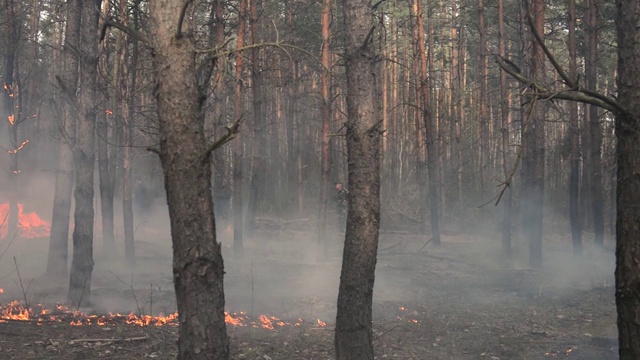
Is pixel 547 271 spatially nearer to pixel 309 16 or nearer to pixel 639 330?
pixel 639 330

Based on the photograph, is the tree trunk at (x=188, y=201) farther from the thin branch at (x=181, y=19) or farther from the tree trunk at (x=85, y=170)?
the tree trunk at (x=85, y=170)

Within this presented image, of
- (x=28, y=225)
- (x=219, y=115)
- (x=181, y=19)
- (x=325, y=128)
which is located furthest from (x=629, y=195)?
(x=28, y=225)

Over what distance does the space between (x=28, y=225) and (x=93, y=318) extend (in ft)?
54.3

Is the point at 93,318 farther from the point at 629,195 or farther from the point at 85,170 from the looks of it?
the point at 629,195

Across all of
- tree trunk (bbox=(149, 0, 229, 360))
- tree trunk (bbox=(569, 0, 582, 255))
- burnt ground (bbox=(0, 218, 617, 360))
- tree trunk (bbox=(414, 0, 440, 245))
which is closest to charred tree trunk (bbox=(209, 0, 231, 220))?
burnt ground (bbox=(0, 218, 617, 360))

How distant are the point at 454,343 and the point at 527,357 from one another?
4.28 feet

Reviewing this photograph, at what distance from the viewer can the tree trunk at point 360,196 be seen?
725 centimetres

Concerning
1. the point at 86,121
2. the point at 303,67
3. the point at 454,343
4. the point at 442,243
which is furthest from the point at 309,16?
the point at 454,343

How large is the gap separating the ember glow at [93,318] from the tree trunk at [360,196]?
3.87 m

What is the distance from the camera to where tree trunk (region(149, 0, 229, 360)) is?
4.64m

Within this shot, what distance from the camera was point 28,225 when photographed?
955 inches

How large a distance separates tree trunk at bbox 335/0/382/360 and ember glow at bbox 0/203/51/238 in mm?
19882

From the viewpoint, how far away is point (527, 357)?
9859 mm

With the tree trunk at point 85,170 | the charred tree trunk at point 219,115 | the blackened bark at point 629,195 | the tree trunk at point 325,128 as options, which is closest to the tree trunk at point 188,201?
the blackened bark at point 629,195
